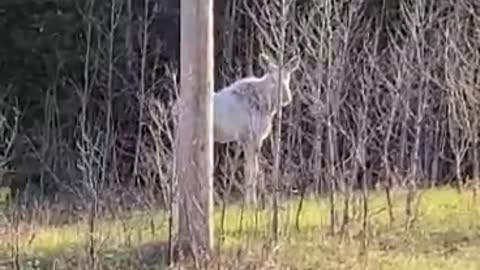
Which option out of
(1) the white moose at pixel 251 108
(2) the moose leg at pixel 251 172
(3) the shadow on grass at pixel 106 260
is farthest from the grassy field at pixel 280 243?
(1) the white moose at pixel 251 108

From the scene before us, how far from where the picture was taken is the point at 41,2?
63.0 feet

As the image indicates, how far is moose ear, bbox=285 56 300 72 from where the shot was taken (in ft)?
44.2

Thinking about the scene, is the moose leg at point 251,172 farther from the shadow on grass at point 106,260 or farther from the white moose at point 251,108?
the shadow on grass at point 106,260

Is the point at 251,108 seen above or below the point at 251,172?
above

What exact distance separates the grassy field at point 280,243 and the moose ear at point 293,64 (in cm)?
190

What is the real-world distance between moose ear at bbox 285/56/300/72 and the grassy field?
6.24 feet

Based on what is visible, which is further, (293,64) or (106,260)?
(293,64)

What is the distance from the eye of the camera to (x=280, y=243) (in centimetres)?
1007

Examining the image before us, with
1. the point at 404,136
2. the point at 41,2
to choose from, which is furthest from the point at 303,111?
the point at 41,2

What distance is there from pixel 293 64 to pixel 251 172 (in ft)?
6.96

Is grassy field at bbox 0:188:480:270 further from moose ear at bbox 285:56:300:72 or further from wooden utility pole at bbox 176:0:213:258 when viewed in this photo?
moose ear at bbox 285:56:300:72

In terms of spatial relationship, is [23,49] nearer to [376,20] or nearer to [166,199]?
[376,20]

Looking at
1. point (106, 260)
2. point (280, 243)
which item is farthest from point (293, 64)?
point (106, 260)

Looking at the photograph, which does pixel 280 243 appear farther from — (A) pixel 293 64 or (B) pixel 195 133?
(A) pixel 293 64
